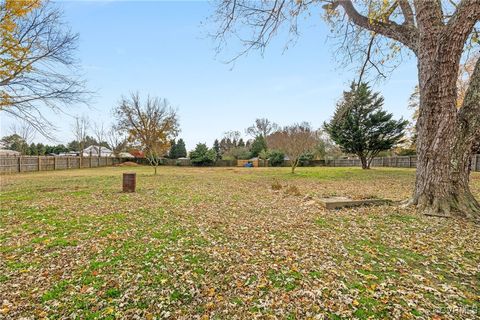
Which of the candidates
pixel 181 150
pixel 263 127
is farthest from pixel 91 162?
pixel 263 127

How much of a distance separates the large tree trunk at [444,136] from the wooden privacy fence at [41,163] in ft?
86.0

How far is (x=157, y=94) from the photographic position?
23.3 metres

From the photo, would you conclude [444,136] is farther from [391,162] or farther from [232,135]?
[232,135]

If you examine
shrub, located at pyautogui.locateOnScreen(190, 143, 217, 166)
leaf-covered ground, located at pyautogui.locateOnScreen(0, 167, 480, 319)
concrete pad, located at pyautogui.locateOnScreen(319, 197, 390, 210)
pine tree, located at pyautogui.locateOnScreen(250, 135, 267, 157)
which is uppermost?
pine tree, located at pyautogui.locateOnScreen(250, 135, 267, 157)

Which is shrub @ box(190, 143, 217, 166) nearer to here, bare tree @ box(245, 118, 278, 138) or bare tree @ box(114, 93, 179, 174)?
bare tree @ box(114, 93, 179, 174)

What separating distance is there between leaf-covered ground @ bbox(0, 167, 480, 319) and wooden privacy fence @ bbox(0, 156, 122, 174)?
18.6 metres

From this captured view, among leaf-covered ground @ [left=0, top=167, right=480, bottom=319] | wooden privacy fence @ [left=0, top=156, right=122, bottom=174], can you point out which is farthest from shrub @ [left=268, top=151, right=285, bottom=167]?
leaf-covered ground @ [left=0, top=167, right=480, bottom=319]

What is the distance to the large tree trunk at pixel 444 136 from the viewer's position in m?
5.46

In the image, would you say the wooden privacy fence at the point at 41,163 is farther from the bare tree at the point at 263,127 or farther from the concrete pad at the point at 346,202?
the bare tree at the point at 263,127

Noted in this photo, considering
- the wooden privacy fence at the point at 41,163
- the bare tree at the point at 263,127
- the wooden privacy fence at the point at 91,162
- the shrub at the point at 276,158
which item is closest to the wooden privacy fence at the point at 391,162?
the wooden privacy fence at the point at 91,162

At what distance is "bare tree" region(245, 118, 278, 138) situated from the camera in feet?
162

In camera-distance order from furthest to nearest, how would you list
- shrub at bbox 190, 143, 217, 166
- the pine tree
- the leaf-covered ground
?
the pine tree < shrub at bbox 190, 143, 217, 166 < the leaf-covered ground

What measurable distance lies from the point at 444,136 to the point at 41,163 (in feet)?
94.2

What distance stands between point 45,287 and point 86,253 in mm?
890
